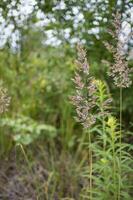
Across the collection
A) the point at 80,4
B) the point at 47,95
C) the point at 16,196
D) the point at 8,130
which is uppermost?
the point at 80,4

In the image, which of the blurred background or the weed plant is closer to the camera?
the weed plant

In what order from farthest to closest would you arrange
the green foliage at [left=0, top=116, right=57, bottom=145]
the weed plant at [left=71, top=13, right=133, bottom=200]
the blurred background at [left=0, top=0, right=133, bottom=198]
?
the green foliage at [left=0, top=116, right=57, bottom=145], the blurred background at [left=0, top=0, right=133, bottom=198], the weed plant at [left=71, top=13, right=133, bottom=200]

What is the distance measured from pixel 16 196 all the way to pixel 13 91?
1128 millimetres

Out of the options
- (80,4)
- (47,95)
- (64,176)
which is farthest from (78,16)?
(47,95)

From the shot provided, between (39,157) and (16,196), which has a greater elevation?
(39,157)

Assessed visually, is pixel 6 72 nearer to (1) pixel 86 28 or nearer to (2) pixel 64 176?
(2) pixel 64 176

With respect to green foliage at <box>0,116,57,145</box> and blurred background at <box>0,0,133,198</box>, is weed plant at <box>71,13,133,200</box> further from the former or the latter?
green foliage at <box>0,116,57,145</box>

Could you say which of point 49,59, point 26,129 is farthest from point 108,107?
point 49,59

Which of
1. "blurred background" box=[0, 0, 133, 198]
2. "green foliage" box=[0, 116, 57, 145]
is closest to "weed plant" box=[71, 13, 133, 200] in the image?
"blurred background" box=[0, 0, 133, 198]

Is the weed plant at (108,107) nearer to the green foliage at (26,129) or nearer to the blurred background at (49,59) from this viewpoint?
the blurred background at (49,59)

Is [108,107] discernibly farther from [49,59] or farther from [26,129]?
[49,59]

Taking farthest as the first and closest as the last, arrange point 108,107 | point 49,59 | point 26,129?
1. point 49,59
2. point 26,129
3. point 108,107

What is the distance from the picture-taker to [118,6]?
82.4 inches

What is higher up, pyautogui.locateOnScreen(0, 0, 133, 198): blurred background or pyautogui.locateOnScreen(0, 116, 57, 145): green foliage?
pyautogui.locateOnScreen(0, 0, 133, 198): blurred background
